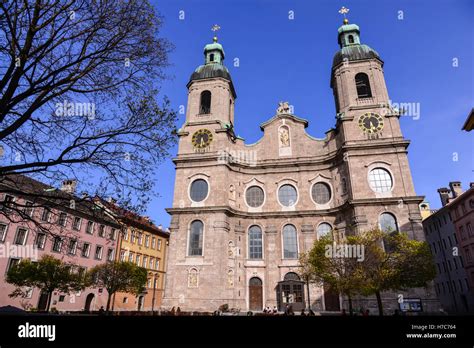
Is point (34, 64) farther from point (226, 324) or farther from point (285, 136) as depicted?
point (285, 136)

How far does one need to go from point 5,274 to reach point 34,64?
27.0 meters

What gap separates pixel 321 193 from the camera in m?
33.6

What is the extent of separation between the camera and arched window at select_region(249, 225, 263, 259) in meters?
32.3

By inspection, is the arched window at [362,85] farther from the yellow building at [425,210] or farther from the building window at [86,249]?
the building window at [86,249]

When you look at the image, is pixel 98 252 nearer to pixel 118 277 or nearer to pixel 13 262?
pixel 13 262

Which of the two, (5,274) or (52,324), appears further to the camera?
(5,274)

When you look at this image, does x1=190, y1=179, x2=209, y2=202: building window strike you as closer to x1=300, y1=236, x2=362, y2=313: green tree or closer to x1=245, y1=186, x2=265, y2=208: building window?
x1=245, y1=186, x2=265, y2=208: building window

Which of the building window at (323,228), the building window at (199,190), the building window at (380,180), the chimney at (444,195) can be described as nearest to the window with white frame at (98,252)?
the building window at (199,190)

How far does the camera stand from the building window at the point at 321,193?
109 ft

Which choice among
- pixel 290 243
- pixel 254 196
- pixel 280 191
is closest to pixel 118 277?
pixel 254 196

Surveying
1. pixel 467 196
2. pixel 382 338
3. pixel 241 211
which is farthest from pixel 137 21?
pixel 467 196

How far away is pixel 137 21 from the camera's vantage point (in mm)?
9570

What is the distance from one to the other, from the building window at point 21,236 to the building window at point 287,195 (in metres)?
26.7

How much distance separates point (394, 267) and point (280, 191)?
15303mm
